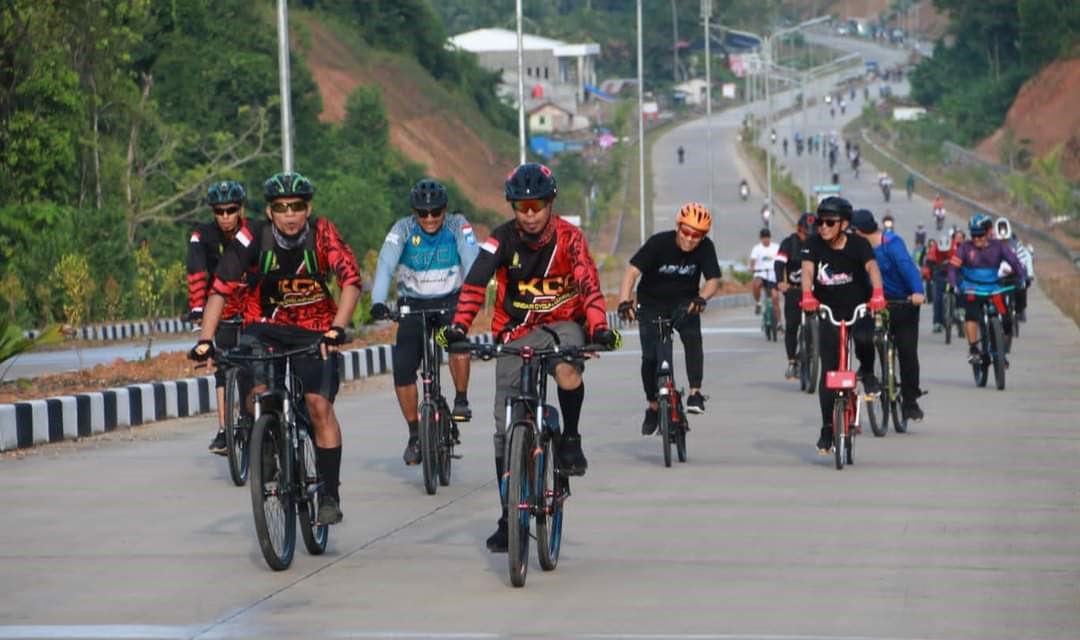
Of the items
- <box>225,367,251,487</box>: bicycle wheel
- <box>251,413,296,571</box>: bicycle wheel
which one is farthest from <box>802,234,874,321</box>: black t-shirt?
<box>251,413,296,571</box>: bicycle wheel

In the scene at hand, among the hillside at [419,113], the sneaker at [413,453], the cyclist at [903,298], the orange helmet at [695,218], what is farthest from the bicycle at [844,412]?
the hillside at [419,113]

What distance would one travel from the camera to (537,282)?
10273mm

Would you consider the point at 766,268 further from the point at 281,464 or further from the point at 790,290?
the point at 281,464

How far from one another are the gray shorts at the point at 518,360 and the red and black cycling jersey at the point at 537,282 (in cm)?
6

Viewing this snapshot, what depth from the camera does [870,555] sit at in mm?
10469

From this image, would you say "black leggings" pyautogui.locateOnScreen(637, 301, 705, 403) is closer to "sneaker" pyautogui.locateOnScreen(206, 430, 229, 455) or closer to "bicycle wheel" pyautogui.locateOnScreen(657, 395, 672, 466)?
"bicycle wheel" pyautogui.locateOnScreen(657, 395, 672, 466)

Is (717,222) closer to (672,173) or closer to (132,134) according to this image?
(672,173)

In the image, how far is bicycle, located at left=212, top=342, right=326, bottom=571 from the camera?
9.64m

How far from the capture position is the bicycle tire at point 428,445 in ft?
42.9

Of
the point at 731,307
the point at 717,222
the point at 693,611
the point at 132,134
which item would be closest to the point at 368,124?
the point at 717,222

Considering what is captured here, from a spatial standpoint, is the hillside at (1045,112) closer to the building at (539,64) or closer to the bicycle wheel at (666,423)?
the building at (539,64)

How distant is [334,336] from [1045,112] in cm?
11482

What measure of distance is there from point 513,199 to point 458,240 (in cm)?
393

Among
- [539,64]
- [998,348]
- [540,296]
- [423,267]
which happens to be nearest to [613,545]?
[540,296]
